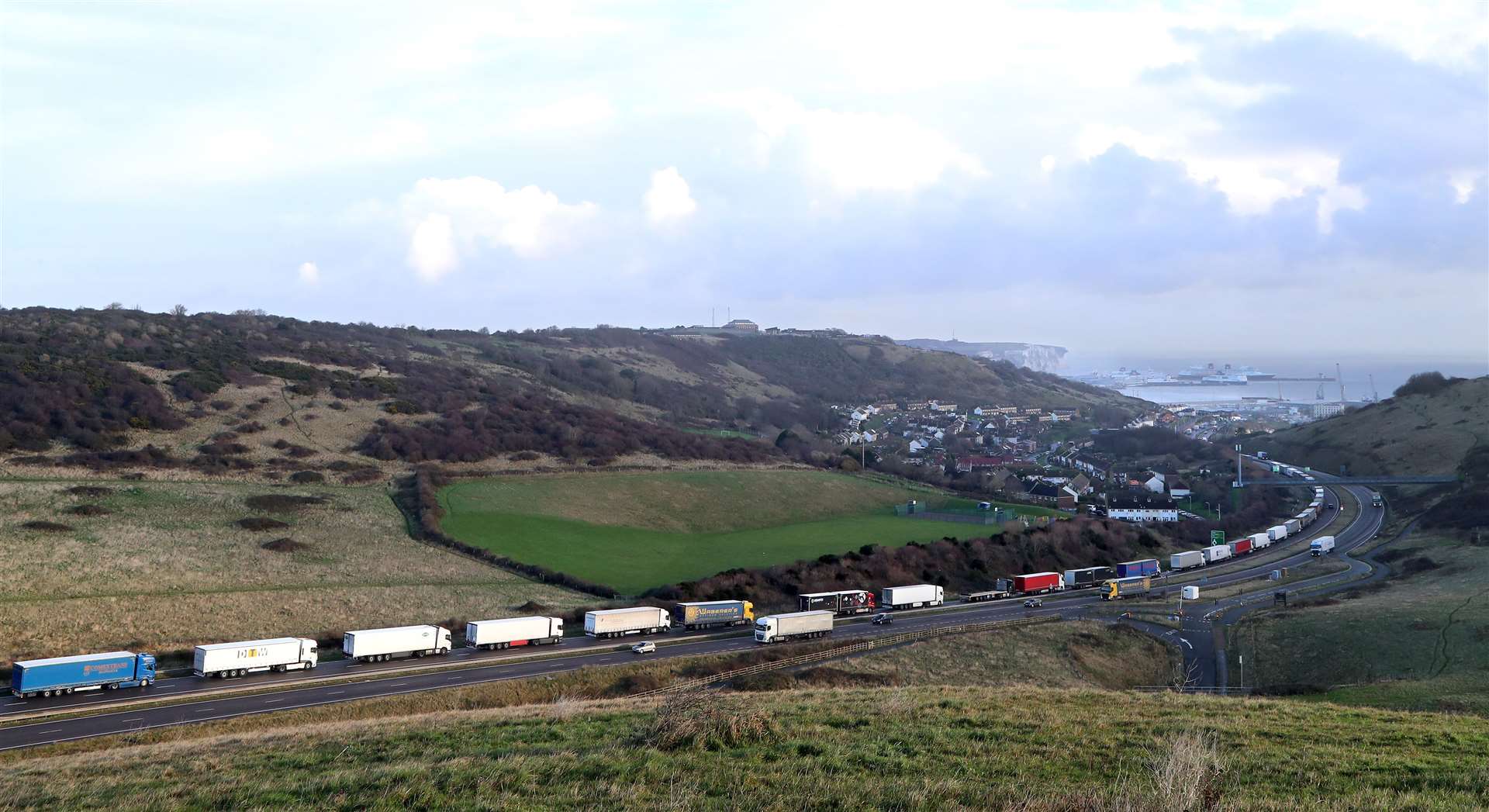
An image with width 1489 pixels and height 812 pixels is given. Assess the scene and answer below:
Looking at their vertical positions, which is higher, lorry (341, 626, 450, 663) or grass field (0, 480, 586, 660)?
grass field (0, 480, 586, 660)

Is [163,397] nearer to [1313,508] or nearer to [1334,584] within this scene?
[1334,584]

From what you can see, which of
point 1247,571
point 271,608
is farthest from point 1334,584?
point 271,608

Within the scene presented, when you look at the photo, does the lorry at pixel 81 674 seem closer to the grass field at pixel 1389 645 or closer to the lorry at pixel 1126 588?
the grass field at pixel 1389 645

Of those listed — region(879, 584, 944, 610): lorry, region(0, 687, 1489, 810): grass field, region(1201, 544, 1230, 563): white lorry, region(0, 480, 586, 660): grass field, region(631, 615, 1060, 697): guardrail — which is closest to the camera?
region(0, 687, 1489, 810): grass field

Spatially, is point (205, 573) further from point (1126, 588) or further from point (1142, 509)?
point (1142, 509)

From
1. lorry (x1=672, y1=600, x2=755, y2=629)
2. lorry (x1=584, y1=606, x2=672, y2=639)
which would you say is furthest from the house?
lorry (x1=584, y1=606, x2=672, y2=639)

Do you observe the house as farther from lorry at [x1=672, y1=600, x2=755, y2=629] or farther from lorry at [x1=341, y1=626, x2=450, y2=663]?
lorry at [x1=341, y1=626, x2=450, y2=663]

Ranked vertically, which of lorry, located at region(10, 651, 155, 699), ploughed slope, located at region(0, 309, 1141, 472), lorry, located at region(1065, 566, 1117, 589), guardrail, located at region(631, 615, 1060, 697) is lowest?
lorry, located at region(1065, 566, 1117, 589)
